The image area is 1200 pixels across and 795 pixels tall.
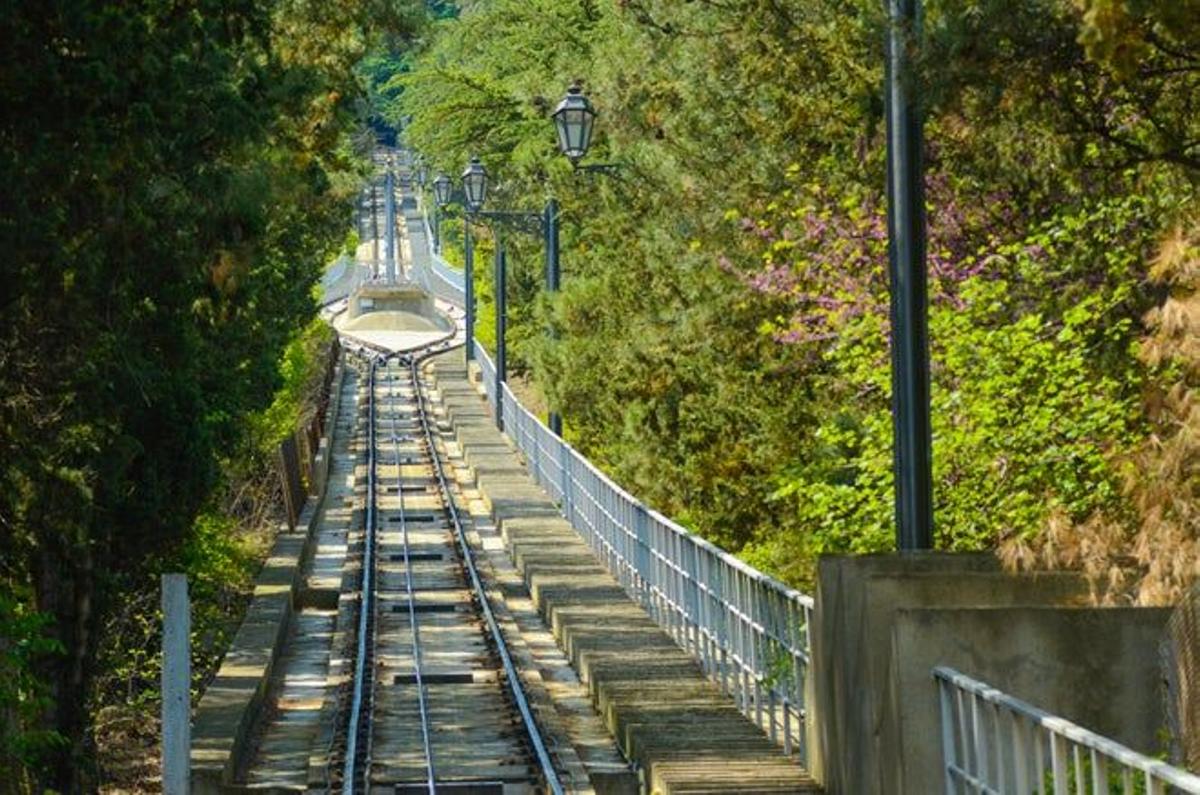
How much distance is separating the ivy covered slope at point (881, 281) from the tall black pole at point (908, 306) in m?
0.21

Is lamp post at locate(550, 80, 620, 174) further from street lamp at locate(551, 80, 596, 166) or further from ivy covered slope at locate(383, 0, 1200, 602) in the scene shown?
ivy covered slope at locate(383, 0, 1200, 602)

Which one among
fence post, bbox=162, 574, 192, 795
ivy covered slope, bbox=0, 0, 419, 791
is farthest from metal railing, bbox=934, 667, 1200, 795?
ivy covered slope, bbox=0, 0, 419, 791

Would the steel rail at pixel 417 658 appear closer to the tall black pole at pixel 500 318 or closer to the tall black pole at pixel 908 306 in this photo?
the tall black pole at pixel 500 318

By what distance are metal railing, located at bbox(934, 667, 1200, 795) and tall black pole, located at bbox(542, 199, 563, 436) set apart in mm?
34230

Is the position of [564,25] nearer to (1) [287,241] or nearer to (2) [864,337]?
(1) [287,241]

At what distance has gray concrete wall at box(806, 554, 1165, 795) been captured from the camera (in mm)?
11906

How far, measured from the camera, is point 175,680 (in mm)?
14172

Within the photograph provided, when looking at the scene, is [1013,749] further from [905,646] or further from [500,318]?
[500,318]

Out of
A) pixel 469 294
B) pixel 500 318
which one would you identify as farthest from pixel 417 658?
pixel 469 294

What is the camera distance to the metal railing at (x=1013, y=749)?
32.5ft

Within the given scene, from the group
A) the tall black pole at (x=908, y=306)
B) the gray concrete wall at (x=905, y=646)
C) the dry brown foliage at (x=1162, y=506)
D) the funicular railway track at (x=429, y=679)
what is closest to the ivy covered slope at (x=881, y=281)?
the dry brown foliage at (x=1162, y=506)

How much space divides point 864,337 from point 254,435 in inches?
1206

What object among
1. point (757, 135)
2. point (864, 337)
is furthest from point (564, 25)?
point (864, 337)

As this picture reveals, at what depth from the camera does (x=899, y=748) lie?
12375 mm
